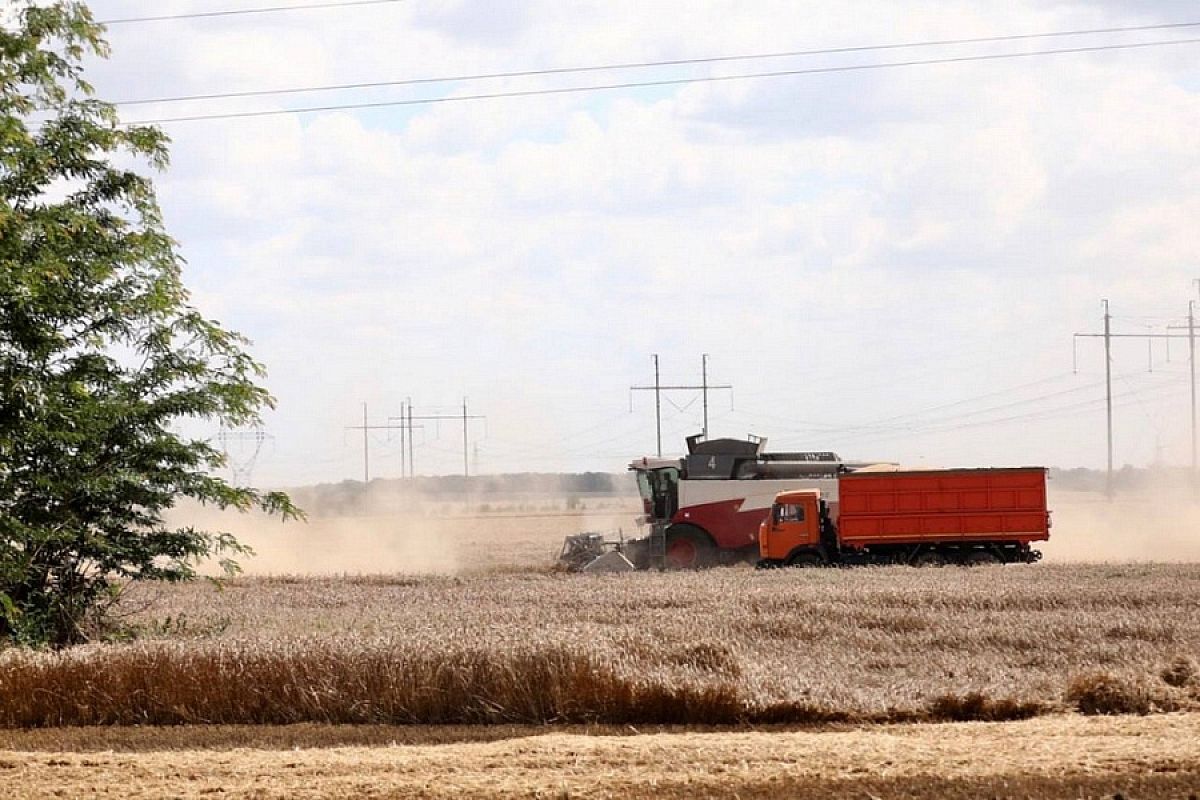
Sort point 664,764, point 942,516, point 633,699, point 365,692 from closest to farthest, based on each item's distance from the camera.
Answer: point 664,764 → point 633,699 → point 365,692 → point 942,516

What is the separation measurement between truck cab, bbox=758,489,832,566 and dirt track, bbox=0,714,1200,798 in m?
20.6

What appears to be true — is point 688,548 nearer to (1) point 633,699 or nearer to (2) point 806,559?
(2) point 806,559

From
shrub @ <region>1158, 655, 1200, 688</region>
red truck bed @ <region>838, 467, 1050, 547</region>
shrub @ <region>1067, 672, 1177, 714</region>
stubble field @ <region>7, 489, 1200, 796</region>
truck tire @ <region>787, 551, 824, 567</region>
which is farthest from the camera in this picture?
truck tire @ <region>787, 551, 824, 567</region>

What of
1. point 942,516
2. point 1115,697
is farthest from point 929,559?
point 1115,697

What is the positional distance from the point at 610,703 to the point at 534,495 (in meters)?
141

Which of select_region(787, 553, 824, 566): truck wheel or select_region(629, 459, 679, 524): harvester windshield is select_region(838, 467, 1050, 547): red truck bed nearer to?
select_region(787, 553, 824, 566): truck wheel

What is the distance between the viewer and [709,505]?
3666cm

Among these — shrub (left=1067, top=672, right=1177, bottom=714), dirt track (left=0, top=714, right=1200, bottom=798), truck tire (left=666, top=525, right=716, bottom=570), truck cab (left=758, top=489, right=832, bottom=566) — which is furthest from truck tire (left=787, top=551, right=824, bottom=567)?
dirt track (left=0, top=714, right=1200, bottom=798)

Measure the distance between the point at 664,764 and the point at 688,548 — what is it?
26.0m

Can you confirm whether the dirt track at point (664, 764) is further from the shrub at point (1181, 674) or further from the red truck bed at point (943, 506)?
the red truck bed at point (943, 506)

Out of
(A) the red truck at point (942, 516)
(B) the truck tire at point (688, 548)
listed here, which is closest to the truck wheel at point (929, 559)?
(A) the red truck at point (942, 516)

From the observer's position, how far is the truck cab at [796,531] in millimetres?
33219

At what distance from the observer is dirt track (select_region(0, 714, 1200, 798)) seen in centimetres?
980

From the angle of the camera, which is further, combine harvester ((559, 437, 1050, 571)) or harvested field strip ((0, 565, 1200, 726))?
combine harvester ((559, 437, 1050, 571))
